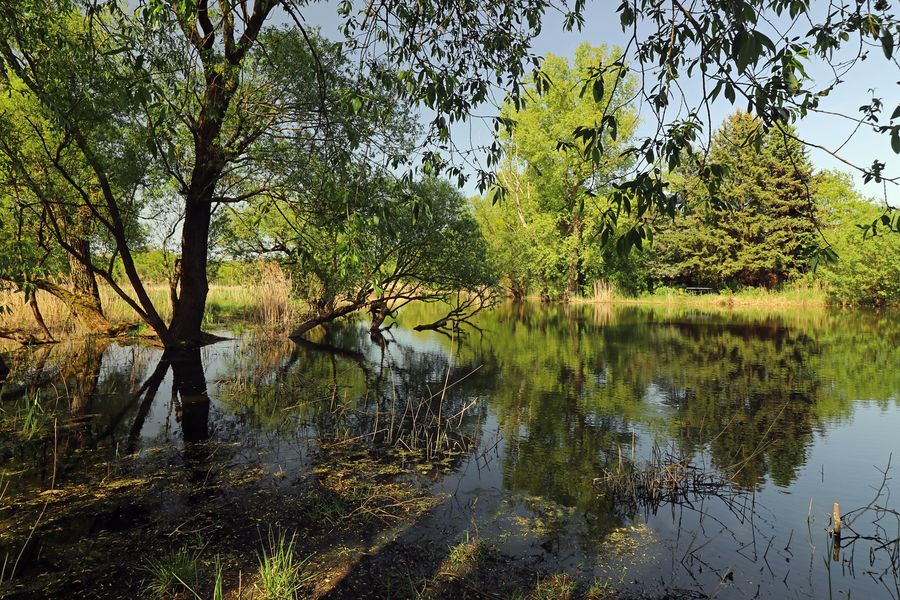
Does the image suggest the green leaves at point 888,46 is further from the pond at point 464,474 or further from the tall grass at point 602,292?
the tall grass at point 602,292

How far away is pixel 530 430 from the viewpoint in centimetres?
916

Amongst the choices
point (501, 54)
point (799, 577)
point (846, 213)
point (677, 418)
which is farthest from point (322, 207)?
point (846, 213)

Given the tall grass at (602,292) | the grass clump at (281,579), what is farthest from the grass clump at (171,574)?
the tall grass at (602,292)

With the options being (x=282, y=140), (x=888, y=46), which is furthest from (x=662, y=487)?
(x=282, y=140)

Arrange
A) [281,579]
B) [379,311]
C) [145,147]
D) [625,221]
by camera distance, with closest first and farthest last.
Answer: [281,579], [145,147], [379,311], [625,221]

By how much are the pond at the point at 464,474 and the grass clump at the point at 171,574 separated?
17 cm

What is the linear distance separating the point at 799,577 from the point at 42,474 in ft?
28.1

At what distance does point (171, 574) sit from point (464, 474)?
3.77m

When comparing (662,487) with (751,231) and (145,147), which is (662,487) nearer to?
(145,147)

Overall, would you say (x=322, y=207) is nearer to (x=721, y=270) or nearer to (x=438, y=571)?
(x=438, y=571)

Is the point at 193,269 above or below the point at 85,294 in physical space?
above

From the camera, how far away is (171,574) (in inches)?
169

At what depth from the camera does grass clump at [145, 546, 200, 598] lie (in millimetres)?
4180

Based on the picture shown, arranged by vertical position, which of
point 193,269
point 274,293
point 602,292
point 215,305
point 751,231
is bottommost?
point 215,305
